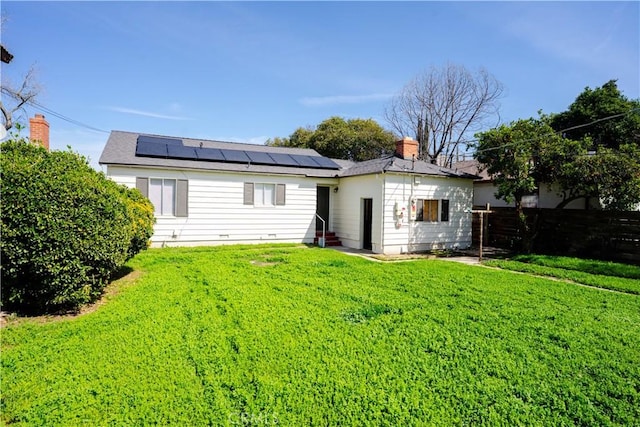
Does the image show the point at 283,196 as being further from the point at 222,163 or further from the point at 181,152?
the point at 181,152

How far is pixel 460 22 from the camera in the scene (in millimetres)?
12445

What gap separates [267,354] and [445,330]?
8.06ft

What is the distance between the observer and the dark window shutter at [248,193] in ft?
43.2

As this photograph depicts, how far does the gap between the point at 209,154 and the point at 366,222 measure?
265 inches

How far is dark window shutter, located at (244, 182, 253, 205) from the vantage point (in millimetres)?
13180

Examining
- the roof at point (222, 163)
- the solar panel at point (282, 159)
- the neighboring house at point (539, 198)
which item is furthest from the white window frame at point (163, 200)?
the neighboring house at point (539, 198)

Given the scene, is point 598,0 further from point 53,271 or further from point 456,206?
point 53,271

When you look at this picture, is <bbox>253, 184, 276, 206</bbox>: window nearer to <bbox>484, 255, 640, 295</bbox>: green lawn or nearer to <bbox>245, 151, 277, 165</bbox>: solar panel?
<bbox>245, 151, 277, 165</bbox>: solar panel

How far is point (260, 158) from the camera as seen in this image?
14383 millimetres

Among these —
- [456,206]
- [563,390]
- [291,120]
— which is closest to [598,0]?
[456,206]

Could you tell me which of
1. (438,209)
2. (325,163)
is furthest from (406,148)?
(325,163)

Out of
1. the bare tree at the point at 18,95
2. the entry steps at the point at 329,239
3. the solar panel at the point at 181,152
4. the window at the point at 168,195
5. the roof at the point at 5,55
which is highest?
the bare tree at the point at 18,95

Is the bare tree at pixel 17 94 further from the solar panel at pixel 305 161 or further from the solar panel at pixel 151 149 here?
the solar panel at pixel 305 161

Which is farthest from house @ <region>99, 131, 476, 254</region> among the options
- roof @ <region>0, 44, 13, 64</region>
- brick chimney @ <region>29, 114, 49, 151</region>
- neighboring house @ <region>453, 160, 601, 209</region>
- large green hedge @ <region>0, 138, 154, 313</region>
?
large green hedge @ <region>0, 138, 154, 313</region>
